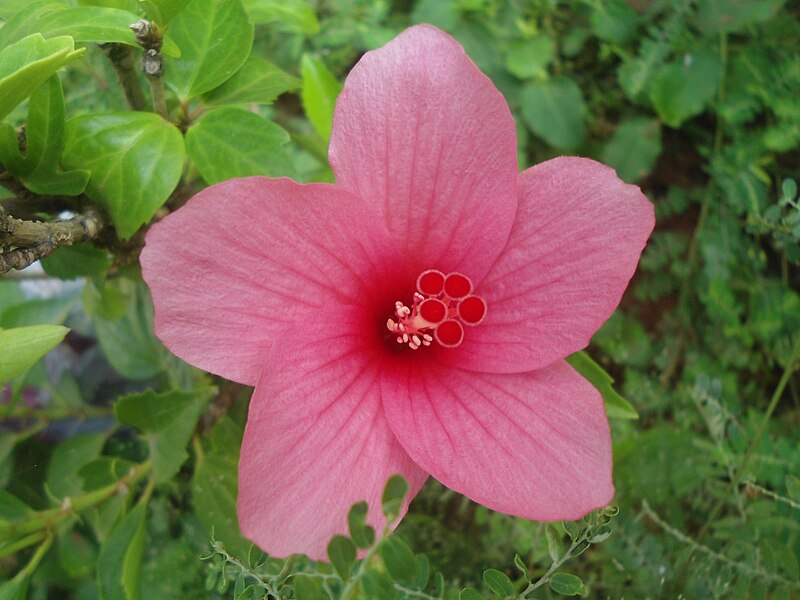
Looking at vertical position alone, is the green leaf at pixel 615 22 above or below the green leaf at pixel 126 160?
below

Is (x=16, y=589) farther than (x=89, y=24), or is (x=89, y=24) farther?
(x=16, y=589)

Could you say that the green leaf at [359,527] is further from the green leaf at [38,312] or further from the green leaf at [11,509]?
the green leaf at [38,312]

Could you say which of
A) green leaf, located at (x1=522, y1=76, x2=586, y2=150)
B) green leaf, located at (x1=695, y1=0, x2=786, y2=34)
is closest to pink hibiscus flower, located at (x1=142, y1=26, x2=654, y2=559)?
green leaf, located at (x1=522, y1=76, x2=586, y2=150)

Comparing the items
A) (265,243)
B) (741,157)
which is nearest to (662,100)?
(741,157)

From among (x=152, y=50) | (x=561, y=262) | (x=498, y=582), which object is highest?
(x=152, y=50)

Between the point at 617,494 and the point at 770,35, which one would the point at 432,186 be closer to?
the point at 617,494

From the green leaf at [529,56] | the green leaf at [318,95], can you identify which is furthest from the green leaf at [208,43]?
the green leaf at [529,56]

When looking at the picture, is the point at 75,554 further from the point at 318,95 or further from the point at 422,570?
the point at 318,95

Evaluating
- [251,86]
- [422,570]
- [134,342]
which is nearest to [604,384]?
[422,570]

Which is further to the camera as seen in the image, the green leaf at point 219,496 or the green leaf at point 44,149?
the green leaf at point 219,496
